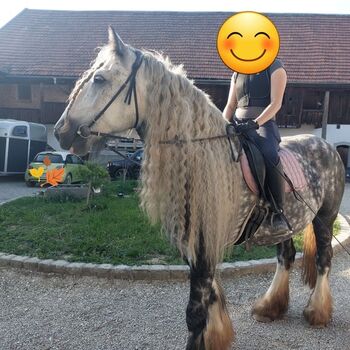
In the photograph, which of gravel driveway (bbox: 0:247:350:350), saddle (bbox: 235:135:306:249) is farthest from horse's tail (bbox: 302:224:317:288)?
saddle (bbox: 235:135:306:249)

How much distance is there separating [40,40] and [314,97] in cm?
1628

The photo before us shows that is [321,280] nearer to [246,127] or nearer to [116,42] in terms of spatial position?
[246,127]

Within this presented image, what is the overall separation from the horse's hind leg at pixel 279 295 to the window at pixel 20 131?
1566 centimetres

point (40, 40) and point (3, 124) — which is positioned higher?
point (40, 40)

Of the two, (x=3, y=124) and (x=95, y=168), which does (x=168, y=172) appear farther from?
(x=3, y=124)

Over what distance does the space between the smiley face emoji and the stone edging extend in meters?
2.52

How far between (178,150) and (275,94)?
39.6 inches

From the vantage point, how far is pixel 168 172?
2.51 meters

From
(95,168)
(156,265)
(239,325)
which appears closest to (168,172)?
(239,325)

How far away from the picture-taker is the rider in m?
2.92

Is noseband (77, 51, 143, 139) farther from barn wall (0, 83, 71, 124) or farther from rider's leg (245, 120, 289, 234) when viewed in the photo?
barn wall (0, 83, 71, 124)

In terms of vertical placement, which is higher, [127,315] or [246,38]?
[246,38]

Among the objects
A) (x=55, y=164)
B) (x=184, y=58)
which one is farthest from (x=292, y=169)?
(x=184, y=58)

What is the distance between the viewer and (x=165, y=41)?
73.7 ft
